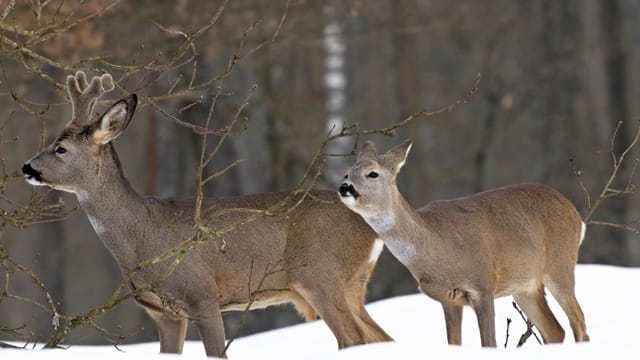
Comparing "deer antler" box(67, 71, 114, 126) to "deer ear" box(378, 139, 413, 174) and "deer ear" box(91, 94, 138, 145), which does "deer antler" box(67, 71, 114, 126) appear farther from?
"deer ear" box(378, 139, 413, 174)

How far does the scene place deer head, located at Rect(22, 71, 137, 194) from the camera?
947cm

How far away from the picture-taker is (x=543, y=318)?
1090 cm

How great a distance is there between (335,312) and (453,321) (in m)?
0.74

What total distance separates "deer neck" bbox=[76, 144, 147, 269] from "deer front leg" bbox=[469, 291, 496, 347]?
6.90 ft

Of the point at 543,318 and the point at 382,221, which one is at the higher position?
the point at 382,221

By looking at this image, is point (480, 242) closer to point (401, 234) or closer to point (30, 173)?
point (401, 234)

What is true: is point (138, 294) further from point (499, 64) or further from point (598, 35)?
point (499, 64)

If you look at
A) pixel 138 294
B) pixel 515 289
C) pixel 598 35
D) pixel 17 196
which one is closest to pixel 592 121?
pixel 598 35

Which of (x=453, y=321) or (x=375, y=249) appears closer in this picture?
(x=453, y=321)

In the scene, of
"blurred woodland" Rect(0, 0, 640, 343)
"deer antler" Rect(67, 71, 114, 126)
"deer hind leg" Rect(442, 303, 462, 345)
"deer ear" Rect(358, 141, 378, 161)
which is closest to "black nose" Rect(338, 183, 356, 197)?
"deer ear" Rect(358, 141, 378, 161)

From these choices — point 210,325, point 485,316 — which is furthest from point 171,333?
point 485,316

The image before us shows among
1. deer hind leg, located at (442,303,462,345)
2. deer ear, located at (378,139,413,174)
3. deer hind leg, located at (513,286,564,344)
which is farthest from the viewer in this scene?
deer hind leg, located at (513,286,564,344)

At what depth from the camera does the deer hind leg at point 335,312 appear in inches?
389

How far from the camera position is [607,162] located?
24141 mm
